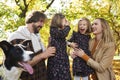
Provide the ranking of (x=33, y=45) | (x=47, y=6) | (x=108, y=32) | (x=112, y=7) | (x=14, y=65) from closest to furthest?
1. (x=14, y=65)
2. (x=33, y=45)
3. (x=108, y=32)
4. (x=47, y=6)
5. (x=112, y=7)

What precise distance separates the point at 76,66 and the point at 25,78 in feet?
3.36

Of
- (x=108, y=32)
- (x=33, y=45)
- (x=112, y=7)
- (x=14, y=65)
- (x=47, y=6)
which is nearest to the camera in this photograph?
(x=14, y=65)

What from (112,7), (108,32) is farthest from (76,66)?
(112,7)

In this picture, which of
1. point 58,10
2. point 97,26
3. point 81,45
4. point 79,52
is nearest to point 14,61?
point 79,52

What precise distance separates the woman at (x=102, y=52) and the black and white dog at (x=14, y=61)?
1404mm

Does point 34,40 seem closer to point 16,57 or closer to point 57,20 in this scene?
point 57,20

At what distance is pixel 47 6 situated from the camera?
58.5 feet

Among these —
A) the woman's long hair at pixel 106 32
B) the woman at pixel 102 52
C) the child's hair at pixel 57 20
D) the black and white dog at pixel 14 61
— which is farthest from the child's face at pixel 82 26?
the black and white dog at pixel 14 61

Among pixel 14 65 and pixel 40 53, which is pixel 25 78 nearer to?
pixel 40 53

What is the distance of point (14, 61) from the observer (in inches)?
187

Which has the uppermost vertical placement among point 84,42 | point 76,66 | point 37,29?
point 37,29

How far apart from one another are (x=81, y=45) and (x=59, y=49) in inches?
21.4

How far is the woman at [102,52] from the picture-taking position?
592 centimetres

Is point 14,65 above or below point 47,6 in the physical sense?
above
